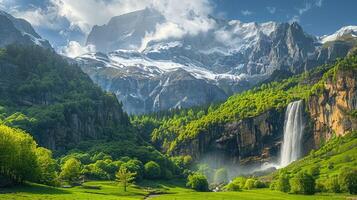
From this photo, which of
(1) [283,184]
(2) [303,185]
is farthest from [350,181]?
(1) [283,184]

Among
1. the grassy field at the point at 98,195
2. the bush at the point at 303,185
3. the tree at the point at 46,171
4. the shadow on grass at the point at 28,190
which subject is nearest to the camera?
the grassy field at the point at 98,195

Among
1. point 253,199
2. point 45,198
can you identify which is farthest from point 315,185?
point 45,198

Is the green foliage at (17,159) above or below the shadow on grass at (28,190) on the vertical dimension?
above

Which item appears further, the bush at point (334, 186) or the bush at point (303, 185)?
the bush at point (334, 186)

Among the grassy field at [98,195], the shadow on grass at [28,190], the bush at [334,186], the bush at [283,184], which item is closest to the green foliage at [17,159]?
the grassy field at [98,195]

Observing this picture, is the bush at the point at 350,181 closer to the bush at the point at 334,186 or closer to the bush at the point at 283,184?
the bush at the point at 334,186

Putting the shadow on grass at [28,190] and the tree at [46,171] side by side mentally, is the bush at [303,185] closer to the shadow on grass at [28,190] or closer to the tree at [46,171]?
the tree at [46,171]

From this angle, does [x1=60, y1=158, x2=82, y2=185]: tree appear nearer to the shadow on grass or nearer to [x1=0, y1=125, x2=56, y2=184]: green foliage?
[x1=0, y1=125, x2=56, y2=184]: green foliage

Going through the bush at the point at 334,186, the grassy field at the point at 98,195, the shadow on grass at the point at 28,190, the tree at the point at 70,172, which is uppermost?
the tree at the point at 70,172

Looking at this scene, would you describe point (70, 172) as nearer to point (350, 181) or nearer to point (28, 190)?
point (28, 190)

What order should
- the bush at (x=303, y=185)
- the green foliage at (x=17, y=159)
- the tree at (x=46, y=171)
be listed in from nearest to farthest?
the green foliage at (x=17, y=159) < the tree at (x=46, y=171) < the bush at (x=303, y=185)

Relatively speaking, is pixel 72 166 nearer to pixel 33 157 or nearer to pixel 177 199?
pixel 33 157

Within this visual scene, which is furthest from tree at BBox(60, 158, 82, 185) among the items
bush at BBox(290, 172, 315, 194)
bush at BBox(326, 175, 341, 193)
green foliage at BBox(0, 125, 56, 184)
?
bush at BBox(326, 175, 341, 193)

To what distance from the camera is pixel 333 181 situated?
178750 millimetres
